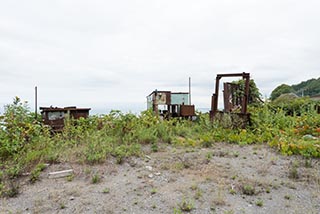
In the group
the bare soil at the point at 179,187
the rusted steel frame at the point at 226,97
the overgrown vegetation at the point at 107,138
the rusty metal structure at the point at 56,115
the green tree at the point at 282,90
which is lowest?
the bare soil at the point at 179,187

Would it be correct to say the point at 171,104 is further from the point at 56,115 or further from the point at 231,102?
the point at 56,115

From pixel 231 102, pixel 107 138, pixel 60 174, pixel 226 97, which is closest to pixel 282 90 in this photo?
pixel 231 102

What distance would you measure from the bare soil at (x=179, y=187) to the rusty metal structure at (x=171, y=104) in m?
4.36

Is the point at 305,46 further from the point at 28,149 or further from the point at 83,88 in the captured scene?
the point at 28,149

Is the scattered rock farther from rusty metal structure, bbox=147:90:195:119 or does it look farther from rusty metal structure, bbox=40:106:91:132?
rusty metal structure, bbox=147:90:195:119

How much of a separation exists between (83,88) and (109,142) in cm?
562

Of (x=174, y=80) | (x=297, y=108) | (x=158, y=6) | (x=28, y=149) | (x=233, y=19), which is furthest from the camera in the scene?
(x=174, y=80)

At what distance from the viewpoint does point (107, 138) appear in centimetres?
383

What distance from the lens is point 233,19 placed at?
240 inches

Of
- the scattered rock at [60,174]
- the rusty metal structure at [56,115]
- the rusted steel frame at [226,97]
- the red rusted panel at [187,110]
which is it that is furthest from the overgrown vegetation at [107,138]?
the red rusted panel at [187,110]

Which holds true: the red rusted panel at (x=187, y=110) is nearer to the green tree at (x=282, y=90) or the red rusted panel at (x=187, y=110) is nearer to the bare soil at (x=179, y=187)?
the bare soil at (x=179, y=187)

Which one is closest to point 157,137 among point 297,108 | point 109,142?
point 109,142

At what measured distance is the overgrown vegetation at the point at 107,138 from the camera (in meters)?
2.90

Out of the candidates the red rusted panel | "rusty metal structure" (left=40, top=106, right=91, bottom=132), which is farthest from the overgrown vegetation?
the red rusted panel
